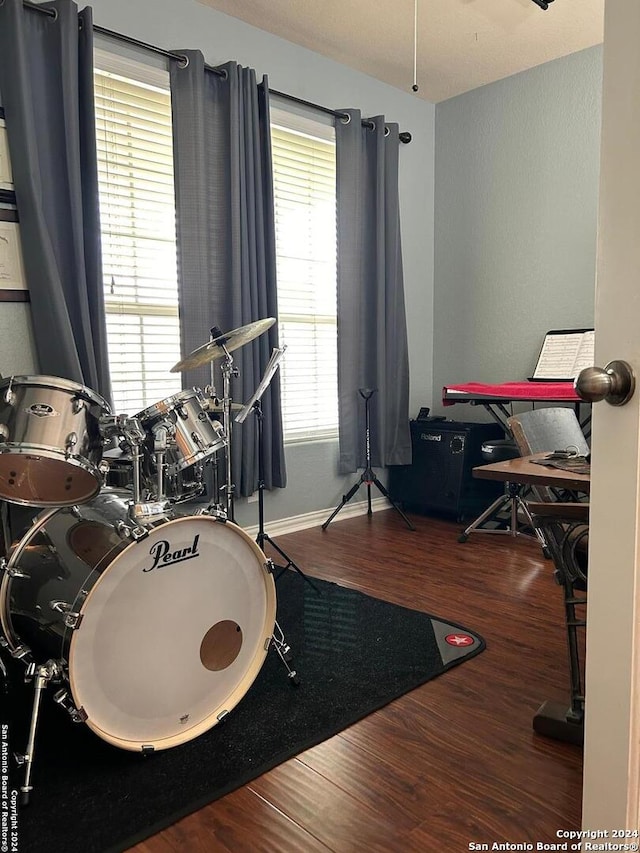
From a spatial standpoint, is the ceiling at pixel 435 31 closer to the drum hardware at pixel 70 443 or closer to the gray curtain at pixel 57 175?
the gray curtain at pixel 57 175

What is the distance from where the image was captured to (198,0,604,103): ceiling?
3291 millimetres

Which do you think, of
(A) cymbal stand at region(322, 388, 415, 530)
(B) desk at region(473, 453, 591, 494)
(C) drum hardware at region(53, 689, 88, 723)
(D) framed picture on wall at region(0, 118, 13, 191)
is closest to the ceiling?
(D) framed picture on wall at region(0, 118, 13, 191)

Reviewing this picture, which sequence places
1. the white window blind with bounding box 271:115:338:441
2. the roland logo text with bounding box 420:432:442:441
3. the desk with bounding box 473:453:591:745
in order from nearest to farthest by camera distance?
the desk with bounding box 473:453:591:745
the white window blind with bounding box 271:115:338:441
the roland logo text with bounding box 420:432:442:441

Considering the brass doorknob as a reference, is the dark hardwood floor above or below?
below

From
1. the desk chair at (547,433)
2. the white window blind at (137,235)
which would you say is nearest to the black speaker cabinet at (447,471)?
the desk chair at (547,433)

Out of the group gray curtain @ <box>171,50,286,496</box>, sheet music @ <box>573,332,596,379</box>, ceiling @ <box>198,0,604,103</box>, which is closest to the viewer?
gray curtain @ <box>171,50,286,496</box>

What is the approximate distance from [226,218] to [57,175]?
85cm

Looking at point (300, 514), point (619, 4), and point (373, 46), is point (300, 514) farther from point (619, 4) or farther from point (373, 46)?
point (619, 4)

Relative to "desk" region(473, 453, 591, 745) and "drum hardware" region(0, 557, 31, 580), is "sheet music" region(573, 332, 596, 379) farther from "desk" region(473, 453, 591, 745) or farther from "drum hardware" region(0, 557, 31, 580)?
"drum hardware" region(0, 557, 31, 580)

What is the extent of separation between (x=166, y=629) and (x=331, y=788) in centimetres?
56

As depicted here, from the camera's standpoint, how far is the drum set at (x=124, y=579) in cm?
158

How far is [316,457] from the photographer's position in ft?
13.3

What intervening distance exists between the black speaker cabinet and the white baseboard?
0.62 ft

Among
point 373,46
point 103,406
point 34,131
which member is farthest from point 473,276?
point 103,406
